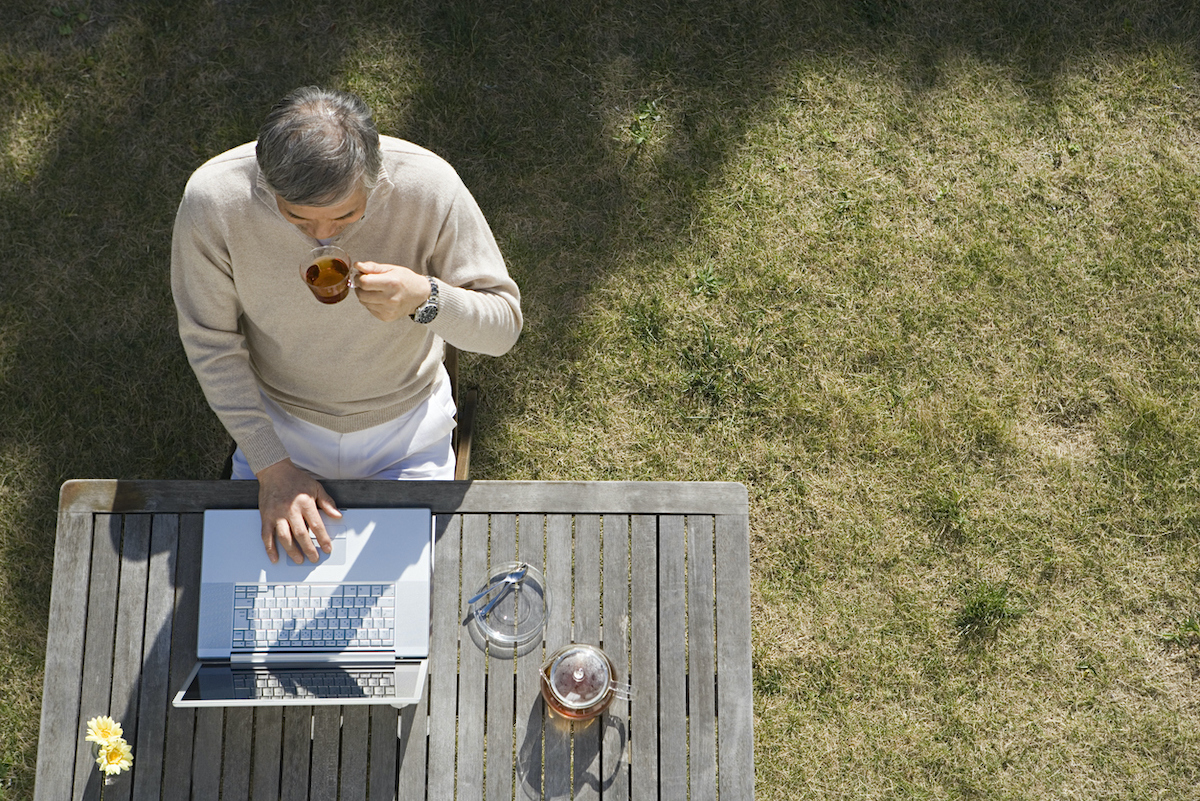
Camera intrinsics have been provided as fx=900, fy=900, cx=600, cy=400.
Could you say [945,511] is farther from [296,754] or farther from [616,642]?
[296,754]

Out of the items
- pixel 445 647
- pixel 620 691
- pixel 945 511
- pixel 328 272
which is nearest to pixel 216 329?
pixel 328 272

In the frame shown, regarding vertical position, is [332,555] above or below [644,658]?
above

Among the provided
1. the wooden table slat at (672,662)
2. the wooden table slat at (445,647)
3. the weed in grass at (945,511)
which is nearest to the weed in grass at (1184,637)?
the weed in grass at (945,511)

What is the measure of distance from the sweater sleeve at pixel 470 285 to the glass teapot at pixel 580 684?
778 millimetres

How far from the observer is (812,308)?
3.44 m

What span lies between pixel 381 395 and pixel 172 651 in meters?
0.79

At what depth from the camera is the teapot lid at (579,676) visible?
2039 mm

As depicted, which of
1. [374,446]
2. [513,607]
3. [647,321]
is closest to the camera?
[513,607]

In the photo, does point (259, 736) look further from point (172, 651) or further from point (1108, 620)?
point (1108, 620)

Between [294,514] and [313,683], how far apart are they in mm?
386

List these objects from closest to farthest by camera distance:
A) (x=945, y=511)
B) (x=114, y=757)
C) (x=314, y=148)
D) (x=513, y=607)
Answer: (x=314, y=148) < (x=114, y=757) < (x=513, y=607) < (x=945, y=511)

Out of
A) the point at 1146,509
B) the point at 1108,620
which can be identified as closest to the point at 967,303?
the point at 1146,509

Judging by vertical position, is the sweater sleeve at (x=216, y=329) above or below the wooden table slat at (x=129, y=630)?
above

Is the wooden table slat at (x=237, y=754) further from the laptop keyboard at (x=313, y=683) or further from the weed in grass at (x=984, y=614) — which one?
the weed in grass at (x=984, y=614)
